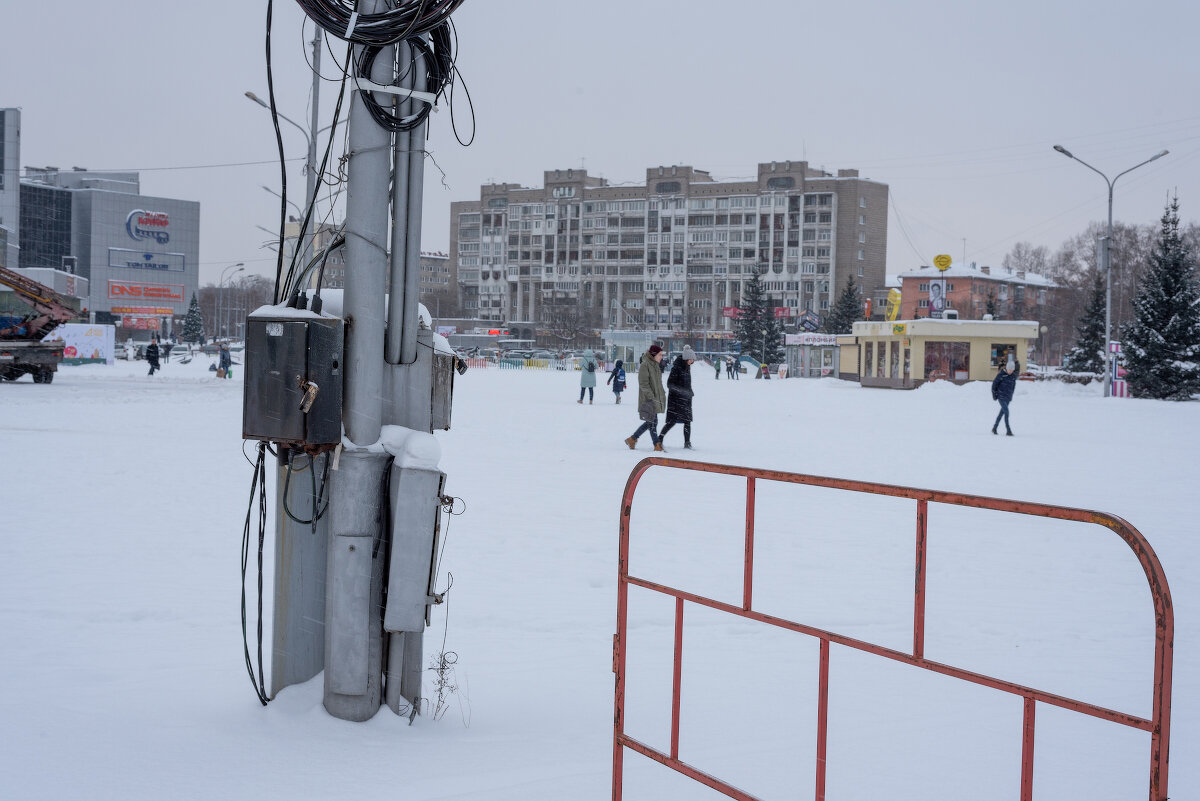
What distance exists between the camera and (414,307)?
3865 millimetres

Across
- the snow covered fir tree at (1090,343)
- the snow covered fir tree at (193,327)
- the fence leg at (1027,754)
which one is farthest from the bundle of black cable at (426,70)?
the snow covered fir tree at (193,327)

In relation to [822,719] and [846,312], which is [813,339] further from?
[822,719]

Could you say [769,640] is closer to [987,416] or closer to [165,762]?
[165,762]

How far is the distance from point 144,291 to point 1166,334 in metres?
102

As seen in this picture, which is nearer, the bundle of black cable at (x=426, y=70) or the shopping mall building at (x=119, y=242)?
the bundle of black cable at (x=426, y=70)

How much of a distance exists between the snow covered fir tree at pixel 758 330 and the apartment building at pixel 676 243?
119 ft

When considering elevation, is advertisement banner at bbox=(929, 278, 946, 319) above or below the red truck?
above

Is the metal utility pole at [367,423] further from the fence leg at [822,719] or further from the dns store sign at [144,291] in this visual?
the dns store sign at [144,291]

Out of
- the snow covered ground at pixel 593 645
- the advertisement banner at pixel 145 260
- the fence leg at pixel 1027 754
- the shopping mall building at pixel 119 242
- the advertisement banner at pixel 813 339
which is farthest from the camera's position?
the advertisement banner at pixel 145 260

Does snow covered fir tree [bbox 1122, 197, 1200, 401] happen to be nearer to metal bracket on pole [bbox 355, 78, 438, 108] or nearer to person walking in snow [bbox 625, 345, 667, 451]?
person walking in snow [bbox 625, 345, 667, 451]

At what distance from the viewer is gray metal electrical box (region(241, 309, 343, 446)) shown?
358 centimetres

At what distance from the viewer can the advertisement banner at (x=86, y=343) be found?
1889 inches

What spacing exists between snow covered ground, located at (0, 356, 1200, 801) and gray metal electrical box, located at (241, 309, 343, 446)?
1.14 m

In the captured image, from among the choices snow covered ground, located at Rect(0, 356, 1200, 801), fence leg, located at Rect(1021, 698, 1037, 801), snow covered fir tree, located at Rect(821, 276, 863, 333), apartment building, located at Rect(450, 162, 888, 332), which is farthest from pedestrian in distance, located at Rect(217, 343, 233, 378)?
apartment building, located at Rect(450, 162, 888, 332)
